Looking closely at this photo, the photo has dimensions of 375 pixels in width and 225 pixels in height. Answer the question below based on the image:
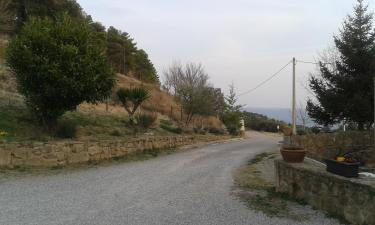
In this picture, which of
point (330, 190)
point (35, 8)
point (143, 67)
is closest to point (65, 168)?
point (330, 190)

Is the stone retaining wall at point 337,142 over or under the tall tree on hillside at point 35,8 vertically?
under

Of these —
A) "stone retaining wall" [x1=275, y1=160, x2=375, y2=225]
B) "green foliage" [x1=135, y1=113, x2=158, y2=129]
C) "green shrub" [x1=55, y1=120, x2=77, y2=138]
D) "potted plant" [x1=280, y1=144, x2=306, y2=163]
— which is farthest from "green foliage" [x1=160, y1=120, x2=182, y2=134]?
"potted plant" [x1=280, y1=144, x2=306, y2=163]

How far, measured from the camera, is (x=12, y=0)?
96.5 feet

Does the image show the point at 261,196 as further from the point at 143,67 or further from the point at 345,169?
the point at 143,67

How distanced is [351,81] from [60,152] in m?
16.4

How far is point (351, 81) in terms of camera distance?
898 inches

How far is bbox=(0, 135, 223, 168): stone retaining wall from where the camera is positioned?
1218 centimetres

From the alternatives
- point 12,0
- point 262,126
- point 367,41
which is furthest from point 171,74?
point 367,41

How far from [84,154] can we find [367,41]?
17.1m

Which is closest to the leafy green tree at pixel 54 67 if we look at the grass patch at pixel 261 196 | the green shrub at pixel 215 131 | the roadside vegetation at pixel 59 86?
the roadside vegetation at pixel 59 86

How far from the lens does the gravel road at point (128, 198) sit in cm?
716

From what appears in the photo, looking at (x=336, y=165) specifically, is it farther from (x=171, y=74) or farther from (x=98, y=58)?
(x=171, y=74)

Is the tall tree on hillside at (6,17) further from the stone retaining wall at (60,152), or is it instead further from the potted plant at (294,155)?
the potted plant at (294,155)

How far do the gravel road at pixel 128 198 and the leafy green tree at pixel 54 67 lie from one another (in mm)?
2847
